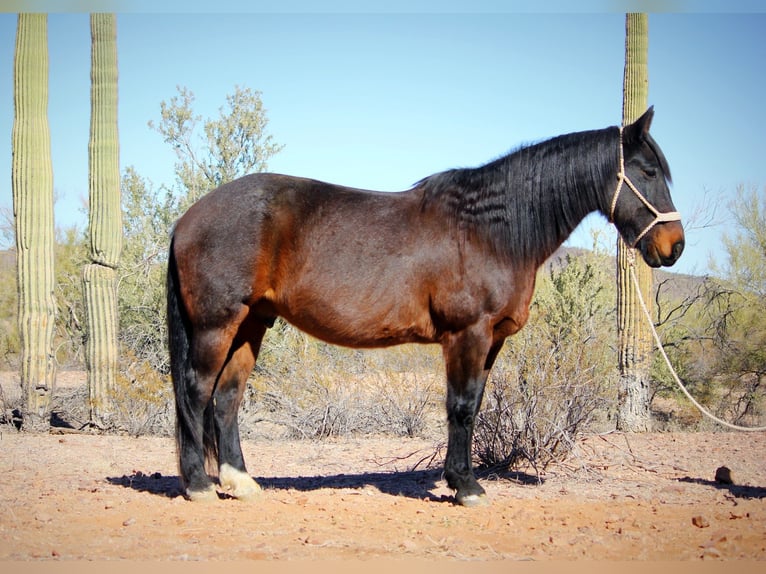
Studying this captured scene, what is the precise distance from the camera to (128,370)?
393 inches

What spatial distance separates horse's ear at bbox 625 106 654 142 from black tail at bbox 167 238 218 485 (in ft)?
11.9

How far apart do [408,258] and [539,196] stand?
3.70 feet

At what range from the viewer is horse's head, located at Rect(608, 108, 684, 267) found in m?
5.25

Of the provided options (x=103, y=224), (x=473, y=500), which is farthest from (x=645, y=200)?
(x=103, y=224)

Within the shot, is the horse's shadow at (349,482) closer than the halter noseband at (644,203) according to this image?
No

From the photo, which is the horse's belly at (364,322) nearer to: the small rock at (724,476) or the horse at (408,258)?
the horse at (408,258)

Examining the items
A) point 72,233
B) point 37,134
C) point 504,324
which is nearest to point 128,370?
point 37,134

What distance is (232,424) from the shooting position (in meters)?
5.70

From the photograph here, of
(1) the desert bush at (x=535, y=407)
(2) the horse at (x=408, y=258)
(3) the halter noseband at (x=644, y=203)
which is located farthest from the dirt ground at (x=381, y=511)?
(3) the halter noseband at (x=644, y=203)

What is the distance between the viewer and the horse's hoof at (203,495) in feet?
17.7

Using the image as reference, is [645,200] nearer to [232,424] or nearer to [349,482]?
[349,482]

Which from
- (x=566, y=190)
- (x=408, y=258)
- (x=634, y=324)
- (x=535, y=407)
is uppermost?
(x=566, y=190)

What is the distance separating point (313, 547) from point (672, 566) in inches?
80.0

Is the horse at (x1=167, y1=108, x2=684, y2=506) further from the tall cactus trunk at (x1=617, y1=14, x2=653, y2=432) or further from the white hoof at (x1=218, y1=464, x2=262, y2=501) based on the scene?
the tall cactus trunk at (x1=617, y1=14, x2=653, y2=432)
